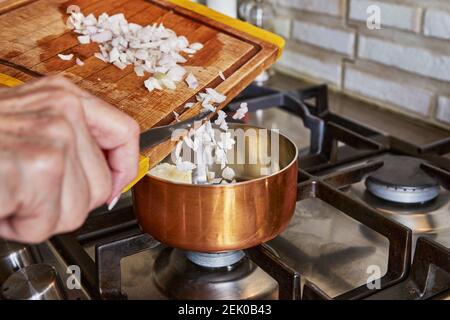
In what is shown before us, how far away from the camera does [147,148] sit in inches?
23.6

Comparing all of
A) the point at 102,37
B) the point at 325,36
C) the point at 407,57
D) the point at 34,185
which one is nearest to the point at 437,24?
the point at 407,57

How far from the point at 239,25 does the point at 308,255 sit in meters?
0.34

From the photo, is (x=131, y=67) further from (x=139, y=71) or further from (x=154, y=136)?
(x=154, y=136)

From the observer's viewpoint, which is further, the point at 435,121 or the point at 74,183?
the point at 435,121

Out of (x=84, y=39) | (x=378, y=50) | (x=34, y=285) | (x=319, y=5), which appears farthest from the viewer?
(x=319, y=5)

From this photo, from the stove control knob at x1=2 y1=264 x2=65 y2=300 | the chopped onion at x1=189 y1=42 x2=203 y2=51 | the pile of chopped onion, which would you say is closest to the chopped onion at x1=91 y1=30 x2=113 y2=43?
the pile of chopped onion

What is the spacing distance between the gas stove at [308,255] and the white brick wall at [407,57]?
20cm

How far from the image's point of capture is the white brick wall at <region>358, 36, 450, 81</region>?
989 millimetres

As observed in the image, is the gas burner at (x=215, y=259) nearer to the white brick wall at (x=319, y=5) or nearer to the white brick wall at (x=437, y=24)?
the white brick wall at (x=437, y=24)

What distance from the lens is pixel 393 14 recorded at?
3.44 ft

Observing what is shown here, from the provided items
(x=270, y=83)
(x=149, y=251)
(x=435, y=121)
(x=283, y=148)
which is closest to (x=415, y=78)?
(x=435, y=121)

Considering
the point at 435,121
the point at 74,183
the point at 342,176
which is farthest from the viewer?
the point at 435,121

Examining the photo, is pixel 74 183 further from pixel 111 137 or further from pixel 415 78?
pixel 415 78
